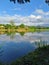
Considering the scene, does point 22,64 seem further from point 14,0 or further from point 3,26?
point 3,26

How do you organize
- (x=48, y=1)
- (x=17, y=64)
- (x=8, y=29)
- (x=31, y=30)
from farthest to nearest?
(x=31, y=30)
(x=8, y=29)
(x=48, y=1)
(x=17, y=64)

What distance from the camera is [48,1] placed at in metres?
6.52

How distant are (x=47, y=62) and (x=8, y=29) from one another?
31.3 m

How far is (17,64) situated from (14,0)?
1.94 m

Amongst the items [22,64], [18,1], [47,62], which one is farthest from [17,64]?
[18,1]

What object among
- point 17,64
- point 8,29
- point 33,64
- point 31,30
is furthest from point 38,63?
point 31,30

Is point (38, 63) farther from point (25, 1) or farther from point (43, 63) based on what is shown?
point (25, 1)

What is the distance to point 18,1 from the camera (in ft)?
19.1

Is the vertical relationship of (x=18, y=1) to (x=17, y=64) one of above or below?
above

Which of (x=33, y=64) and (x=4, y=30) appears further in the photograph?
(x=4, y=30)

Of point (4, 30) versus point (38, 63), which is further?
point (4, 30)

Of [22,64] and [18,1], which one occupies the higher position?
[18,1]

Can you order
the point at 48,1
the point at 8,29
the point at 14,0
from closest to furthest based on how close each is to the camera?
the point at 14,0 < the point at 48,1 < the point at 8,29

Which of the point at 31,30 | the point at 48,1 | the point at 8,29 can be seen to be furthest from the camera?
the point at 31,30
